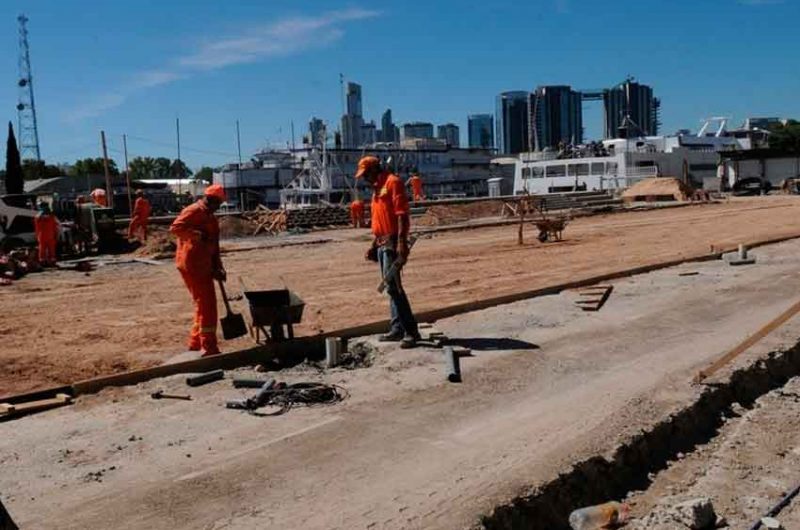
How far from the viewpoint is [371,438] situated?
18.6 ft

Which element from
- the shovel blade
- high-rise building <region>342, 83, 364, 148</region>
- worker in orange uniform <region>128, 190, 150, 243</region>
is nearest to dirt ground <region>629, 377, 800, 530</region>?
the shovel blade

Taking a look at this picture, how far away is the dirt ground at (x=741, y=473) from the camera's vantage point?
5219 millimetres

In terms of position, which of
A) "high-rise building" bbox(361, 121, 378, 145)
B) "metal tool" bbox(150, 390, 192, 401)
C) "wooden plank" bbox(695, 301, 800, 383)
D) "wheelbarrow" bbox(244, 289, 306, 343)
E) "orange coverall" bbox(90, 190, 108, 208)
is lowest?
"wooden plank" bbox(695, 301, 800, 383)

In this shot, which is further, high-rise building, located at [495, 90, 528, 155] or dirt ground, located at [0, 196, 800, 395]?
high-rise building, located at [495, 90, 528, 155]

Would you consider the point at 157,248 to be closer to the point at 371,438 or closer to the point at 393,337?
the point at 393,337

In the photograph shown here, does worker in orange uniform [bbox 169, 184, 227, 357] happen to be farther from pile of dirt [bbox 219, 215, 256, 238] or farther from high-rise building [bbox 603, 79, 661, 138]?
high-rise building [bbox 603, 79, 661, 138]

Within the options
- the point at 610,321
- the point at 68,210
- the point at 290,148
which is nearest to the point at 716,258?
the point at 610,321

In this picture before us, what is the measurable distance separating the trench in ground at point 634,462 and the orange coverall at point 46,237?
61.8ft

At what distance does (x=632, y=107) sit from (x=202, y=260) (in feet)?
505

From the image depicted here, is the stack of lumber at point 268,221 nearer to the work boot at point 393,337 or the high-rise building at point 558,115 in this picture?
the work boot at point 393,337

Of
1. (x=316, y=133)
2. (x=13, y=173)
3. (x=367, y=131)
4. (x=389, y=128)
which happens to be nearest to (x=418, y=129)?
(x=389, y=128)

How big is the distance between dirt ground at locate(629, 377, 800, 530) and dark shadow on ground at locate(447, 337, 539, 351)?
7.34ft

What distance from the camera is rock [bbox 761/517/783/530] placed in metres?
4.87

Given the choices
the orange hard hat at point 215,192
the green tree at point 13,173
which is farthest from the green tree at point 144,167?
the orange hard hat at point 215,192
